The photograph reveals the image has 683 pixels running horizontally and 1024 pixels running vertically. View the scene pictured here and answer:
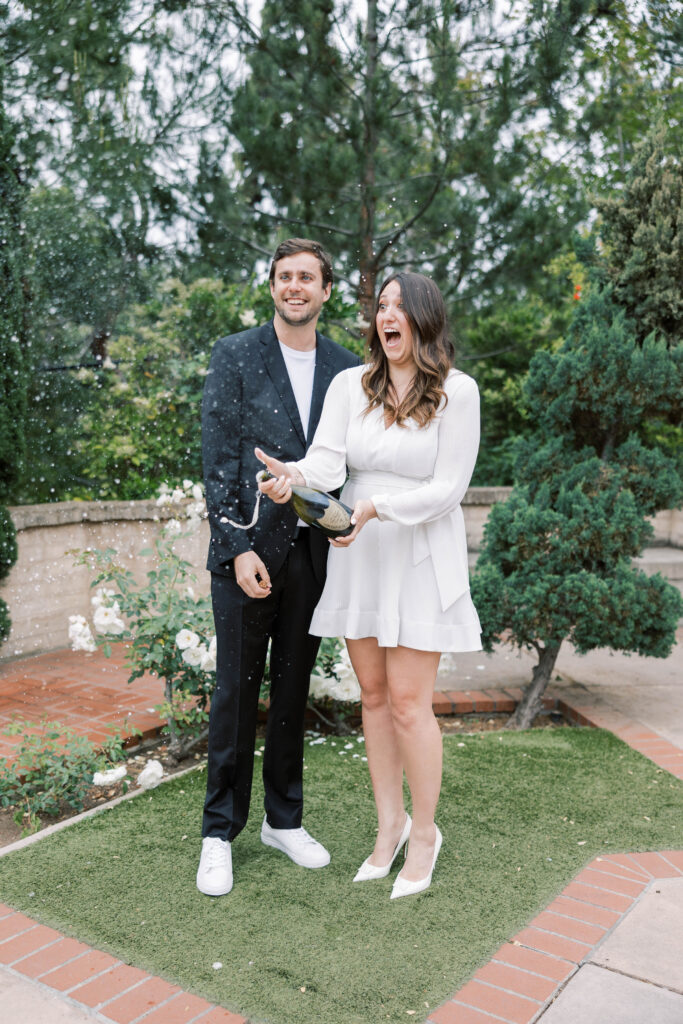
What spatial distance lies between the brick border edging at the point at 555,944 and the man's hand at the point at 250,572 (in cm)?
121

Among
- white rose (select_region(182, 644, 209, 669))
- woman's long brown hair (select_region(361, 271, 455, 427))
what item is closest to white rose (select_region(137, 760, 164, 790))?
white rose (select_region(182, 644, 209, 669))

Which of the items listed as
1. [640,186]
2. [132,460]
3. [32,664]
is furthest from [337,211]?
[32,664]

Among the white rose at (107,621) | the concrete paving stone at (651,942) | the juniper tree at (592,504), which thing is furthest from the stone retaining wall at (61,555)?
the concrete paving stone at (651,942)

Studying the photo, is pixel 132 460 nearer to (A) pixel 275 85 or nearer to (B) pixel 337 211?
(B) pixel 337 211

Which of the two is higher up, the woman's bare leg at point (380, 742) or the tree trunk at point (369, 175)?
the tree trunk at point (369, 175)

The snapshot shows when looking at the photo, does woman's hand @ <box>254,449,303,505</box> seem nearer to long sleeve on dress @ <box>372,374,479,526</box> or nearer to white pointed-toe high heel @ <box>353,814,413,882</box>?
long sleeve on dress @ <box>372,374,479,526</box>

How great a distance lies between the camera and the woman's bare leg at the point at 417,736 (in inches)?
106

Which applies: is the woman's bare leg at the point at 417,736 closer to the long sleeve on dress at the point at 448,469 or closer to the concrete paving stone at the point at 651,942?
the long sleeve on dress at the point at 448,469

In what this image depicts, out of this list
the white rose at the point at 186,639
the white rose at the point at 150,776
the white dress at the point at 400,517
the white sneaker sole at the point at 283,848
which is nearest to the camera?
the white dress at the point at 400,517

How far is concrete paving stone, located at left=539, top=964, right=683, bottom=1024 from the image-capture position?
2160 mm

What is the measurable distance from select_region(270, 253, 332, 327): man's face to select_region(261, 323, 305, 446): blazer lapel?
104 mm

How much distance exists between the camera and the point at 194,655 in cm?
367

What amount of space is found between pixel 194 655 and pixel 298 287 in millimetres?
1653

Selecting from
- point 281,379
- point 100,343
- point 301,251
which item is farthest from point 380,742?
point 100,343
